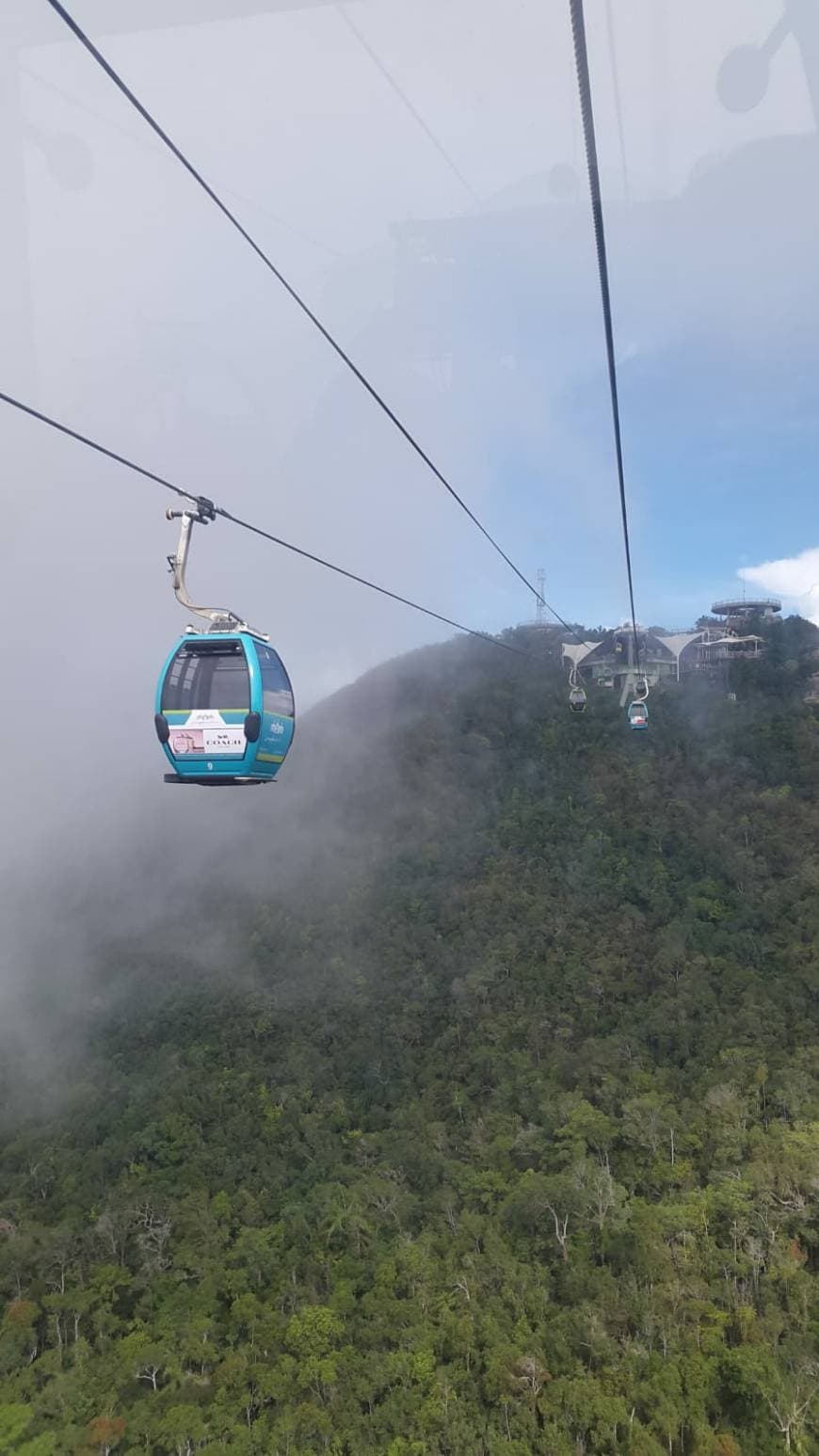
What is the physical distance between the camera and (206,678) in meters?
6.03

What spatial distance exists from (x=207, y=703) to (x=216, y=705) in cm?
7

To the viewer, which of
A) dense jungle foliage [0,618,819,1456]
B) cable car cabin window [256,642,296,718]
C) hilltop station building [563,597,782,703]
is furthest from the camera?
hilltop station building [563,597,782,703]

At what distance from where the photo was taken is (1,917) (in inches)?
1800

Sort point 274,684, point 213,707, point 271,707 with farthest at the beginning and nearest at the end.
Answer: point 274,684, point 271,707, point 213,707

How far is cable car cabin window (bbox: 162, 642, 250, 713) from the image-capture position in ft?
19.6

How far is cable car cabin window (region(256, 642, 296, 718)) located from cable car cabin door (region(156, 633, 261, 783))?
0.19 meters

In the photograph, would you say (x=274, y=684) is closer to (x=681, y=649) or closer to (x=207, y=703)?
(x=207, y=703)

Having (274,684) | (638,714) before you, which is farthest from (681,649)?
(274,684)

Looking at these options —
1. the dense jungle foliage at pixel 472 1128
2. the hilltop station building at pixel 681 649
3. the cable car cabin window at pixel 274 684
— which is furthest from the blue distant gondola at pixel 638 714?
the hilltop station building at pixel 681 649

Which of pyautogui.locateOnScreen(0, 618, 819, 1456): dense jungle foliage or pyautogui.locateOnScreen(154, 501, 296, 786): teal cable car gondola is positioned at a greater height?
pyautogui.locateOnScreen(154, 501, 296, 786): teal cable car gondola

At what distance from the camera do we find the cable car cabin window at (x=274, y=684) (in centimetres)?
610

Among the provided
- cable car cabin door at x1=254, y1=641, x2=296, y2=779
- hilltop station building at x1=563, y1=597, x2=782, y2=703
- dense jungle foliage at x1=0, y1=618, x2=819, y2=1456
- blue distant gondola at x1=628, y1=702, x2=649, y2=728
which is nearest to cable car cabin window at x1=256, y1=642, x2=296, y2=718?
cable car cabin door at x1=254, y1=641, x2=296, y2=779

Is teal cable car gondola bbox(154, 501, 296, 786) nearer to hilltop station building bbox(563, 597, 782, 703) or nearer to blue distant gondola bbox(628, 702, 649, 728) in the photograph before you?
blue distant gondola bbox(628, 702, 649, 728)

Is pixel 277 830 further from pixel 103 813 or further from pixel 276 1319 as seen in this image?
pixel 276 1319
